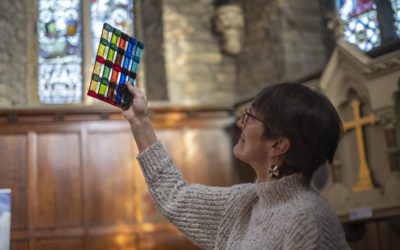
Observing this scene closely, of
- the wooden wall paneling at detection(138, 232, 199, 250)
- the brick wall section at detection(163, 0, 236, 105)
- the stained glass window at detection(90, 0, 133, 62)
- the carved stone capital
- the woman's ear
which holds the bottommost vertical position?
the wooden wall paneling at detection(138, 232, 199, 250)

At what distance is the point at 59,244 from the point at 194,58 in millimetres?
2787

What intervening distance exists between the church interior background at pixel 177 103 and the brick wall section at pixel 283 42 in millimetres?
16

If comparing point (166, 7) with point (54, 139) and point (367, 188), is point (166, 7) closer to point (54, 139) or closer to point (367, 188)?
point (54, 139)

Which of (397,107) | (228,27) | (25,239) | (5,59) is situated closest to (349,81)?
(397,107)

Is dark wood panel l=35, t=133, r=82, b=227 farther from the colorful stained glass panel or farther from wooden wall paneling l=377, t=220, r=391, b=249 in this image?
the colorful stained glass panel

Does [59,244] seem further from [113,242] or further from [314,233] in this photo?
[314,233]

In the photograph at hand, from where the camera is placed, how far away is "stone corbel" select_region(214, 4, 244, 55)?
701cm

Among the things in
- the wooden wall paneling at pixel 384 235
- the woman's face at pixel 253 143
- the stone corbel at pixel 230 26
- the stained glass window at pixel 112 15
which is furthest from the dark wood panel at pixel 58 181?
the woman's face at pixel 253 143

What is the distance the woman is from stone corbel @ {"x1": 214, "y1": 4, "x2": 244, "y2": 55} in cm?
553

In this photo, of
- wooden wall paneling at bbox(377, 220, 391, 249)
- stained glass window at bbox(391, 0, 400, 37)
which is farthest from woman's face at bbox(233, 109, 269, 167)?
stained glass window at bbox(391, 0, 400, 37)

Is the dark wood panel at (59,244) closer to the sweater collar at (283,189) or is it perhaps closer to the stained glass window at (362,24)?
the stained glass window at (362,24)

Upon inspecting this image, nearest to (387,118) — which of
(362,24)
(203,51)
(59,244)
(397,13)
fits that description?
(397,13)

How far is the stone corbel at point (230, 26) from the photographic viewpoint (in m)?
7.01

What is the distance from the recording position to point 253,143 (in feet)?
4.75
